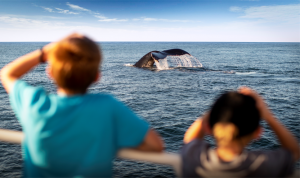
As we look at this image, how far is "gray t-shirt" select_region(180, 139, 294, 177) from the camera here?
1.93 metres

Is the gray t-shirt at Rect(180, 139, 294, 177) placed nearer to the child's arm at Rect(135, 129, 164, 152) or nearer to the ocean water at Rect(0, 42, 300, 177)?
the child's arm at Rect(135, 129, 164, 152)

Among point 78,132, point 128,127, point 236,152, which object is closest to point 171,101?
point 236,152

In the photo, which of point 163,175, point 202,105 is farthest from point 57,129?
point 202,105

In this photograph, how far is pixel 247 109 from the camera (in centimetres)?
196

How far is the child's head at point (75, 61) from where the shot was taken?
1862mm

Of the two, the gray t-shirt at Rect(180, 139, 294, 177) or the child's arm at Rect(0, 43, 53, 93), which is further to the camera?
the child's arm at Rect(0, 43, 53, 93)

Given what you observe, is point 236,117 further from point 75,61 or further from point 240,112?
point 75,61

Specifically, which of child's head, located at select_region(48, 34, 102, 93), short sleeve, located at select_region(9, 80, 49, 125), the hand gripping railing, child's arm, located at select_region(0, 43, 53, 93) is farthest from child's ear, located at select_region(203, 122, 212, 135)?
child's arm, located at select_region(0, 43, 53, 93)

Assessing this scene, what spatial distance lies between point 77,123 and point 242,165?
1234 mm

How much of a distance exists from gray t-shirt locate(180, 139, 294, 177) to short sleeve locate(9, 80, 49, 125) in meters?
1.16

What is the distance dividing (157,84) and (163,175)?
16896 mm

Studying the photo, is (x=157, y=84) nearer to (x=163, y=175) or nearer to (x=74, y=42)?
(x=163, y=175)

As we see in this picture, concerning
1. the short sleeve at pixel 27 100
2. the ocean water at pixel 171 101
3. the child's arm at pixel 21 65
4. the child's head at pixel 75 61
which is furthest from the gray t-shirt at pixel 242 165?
the ocean water at pixel 171 101

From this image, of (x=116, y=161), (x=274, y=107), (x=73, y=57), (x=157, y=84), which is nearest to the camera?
(x=73, y=57)
